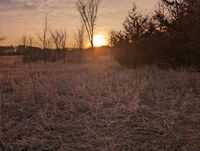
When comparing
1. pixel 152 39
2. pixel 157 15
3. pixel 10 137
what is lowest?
pixel 10 137

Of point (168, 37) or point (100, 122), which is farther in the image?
point (168, 37)

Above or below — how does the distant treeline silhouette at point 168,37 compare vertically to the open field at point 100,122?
above

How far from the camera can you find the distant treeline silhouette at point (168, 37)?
1190 centimetres

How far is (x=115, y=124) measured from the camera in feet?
16.1

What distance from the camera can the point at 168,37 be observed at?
13227 mm

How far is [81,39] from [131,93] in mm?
42083

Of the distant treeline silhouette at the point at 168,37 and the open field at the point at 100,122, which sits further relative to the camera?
the distant treeline silhouette at the point at 168,37

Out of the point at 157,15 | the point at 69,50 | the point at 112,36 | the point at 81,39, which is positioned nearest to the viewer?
the point at 157,15

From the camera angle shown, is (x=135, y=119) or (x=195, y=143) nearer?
(x=195, y=143)

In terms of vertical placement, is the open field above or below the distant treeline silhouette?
below

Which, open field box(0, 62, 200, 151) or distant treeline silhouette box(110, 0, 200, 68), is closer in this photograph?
open field box(0, 62, 200, 151)

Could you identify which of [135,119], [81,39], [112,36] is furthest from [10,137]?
[81,39]

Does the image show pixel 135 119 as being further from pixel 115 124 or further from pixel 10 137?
pixel 10 137

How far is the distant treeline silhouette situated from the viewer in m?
11.9
